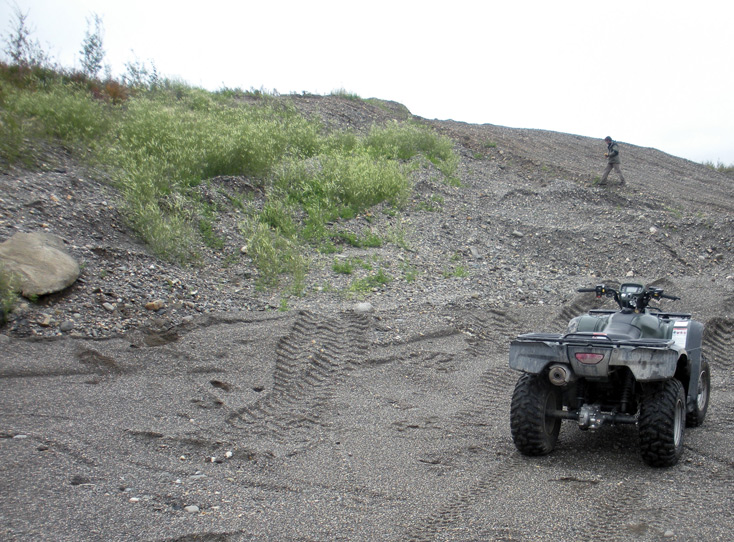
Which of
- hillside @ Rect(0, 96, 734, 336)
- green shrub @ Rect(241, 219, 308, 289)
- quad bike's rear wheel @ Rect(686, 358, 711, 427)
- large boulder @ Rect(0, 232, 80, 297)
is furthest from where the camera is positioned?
green shrub @ Rect(241, 219, 308, 289)

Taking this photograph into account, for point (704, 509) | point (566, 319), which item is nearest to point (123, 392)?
point (704, 509)

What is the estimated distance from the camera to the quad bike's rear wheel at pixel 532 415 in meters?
4.26

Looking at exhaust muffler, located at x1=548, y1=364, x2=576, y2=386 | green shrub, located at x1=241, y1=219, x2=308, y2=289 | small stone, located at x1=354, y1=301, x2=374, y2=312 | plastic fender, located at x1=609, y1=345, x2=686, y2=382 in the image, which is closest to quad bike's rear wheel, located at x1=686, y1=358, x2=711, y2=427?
plastic fender, located at x1=609, y1=345, x2=686, y2=382

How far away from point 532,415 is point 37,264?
18.2 feet

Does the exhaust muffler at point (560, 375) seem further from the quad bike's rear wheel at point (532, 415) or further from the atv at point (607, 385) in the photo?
the quad bike's rear wheel at point (532, 415)

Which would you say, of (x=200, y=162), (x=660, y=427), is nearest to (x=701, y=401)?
(x=660, y=427)

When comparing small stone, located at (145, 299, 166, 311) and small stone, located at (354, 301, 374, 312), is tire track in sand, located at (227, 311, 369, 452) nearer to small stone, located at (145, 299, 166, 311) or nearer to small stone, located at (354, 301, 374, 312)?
small stone, located at (354, 301, 374, 312)

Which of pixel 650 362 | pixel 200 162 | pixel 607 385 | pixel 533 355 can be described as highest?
pixel 200 162

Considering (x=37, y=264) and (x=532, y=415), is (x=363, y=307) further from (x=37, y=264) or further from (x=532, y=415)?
(x=532, y=415)

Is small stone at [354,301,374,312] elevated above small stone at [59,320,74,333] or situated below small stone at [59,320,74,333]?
above

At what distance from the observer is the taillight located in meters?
4.15

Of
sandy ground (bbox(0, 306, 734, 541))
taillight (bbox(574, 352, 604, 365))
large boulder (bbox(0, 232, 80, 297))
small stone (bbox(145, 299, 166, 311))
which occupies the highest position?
taillight (bbox(574, 352, 604, 365))

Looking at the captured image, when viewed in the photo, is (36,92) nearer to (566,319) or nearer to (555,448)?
(566,319)

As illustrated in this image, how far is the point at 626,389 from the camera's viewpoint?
4.36m
